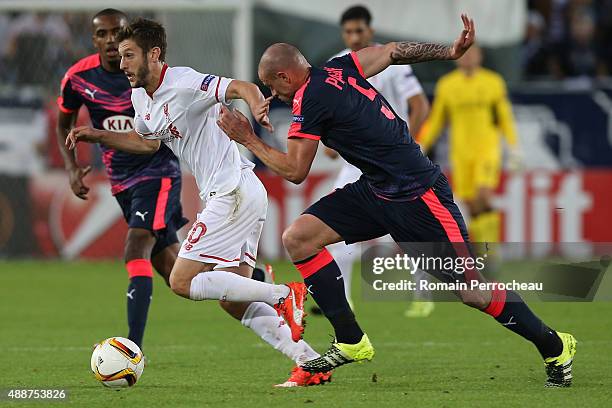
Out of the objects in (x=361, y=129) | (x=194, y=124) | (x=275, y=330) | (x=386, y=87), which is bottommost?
(x=275, y=330)

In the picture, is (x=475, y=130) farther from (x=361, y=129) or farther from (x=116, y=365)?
(x=116, y=365)

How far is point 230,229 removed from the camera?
7520 mm

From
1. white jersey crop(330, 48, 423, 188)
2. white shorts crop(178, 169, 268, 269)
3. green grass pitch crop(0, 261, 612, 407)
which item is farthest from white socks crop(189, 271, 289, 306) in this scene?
white jersey crop(330, 48, 423, 188)

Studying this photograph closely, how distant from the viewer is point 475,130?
1526cm

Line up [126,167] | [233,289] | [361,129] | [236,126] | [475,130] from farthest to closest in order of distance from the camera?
[475,130] < [126,167] < [233,289] < [361,129] < [236,126]

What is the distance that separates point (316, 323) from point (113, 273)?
5.29 m

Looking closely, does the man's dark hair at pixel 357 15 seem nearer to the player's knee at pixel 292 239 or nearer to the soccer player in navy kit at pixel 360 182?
the soccer player in navy kit at pixel 360 182

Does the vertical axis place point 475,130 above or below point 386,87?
Answer: below

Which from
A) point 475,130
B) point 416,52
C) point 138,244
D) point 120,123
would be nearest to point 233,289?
point 138,244

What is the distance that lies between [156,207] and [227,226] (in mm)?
1348

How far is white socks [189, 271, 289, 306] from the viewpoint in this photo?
7324mm

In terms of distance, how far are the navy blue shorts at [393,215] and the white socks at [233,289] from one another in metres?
0.53

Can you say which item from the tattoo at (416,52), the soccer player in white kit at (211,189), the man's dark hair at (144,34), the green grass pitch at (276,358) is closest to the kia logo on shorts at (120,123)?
the soccer player in white kit at (211,189)

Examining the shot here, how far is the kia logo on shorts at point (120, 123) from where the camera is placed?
351 inches
